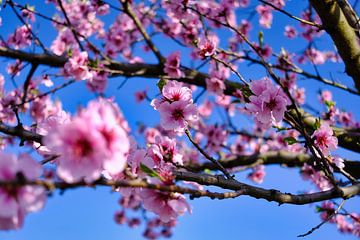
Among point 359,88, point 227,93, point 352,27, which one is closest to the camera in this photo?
point 352,27

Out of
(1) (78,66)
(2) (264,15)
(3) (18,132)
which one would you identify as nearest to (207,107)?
(2) (264,15)

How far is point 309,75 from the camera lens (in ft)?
13.2

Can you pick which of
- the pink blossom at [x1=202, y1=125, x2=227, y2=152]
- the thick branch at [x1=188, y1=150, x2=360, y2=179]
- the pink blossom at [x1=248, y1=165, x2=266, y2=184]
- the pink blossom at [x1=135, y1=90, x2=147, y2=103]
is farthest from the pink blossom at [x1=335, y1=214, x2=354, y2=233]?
the pink blossom at [x1=135, y1=90, x2=147, y2=103]

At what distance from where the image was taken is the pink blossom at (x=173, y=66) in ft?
13.8

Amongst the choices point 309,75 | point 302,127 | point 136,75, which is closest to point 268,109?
point 302,127

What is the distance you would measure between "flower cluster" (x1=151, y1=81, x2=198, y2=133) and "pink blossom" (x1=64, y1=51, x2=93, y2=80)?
182 centimetres

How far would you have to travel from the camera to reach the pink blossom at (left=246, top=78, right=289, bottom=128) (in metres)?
2.08

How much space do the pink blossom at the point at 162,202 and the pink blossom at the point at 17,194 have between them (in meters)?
0.59

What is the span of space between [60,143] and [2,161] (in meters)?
0.15

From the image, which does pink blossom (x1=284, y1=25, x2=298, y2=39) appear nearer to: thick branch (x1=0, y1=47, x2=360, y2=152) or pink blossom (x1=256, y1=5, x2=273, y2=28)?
pink blossom (x1=256, y1=5, x2=273, y2=28)

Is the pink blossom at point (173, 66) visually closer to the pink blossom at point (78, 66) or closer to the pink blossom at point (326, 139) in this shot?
the pink blossom at point (78, 66)

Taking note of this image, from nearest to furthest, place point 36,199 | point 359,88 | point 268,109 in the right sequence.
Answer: point 36,199 → point 268,109 → point 359,88

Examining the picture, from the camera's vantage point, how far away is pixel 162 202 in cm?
151

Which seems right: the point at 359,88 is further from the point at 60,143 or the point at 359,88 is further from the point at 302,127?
the point at 60,143
